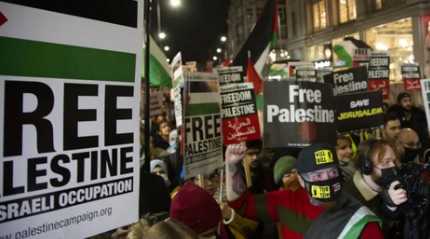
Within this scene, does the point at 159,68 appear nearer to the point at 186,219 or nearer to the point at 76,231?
the point at 186,219

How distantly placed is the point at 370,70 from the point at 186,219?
22.9ft

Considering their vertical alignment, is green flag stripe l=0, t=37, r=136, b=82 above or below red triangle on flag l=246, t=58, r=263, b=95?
below

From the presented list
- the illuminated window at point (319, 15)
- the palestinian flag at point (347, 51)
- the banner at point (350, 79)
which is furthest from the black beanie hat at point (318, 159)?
the illuminated window at point (319, 15)

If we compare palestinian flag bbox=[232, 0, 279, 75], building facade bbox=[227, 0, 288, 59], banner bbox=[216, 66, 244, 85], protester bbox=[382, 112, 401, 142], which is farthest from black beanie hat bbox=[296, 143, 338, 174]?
building facade bbox=[227, 0, 288, 59]

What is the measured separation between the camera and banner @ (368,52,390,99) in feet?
30.9

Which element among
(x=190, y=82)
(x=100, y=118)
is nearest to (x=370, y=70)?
(x=190, y=82)

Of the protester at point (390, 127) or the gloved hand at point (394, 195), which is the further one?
the protester at point (390, 127)

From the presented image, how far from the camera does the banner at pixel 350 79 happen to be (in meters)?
8.04

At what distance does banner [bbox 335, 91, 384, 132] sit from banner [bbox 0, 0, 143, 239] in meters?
5.04

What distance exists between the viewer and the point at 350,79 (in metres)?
8.09

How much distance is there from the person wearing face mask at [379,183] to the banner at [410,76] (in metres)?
7.57

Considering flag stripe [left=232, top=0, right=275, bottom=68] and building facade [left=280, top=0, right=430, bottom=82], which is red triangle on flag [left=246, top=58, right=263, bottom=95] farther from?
building facade [left=280, top=0, right=430, bottom=82]

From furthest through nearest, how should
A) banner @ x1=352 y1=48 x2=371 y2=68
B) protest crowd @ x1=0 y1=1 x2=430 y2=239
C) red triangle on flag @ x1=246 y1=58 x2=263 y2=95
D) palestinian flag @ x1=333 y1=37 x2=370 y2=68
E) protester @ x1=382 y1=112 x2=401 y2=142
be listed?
palestinian flag @ x1=333 y1=37 x2=370 y2=68 → banner @ x1=352 y1=48 x2=371 y2=68 → protester @ x1=382 y1=112 x2=401 y2=142 → red triangle on flag @ x1=246 y1=58 x2=263 y2=95 → protest crowd @ x1=0 y1=1 x2=430 y2=239

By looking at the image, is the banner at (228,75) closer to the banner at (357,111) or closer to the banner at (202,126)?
the banner at (202,126)
